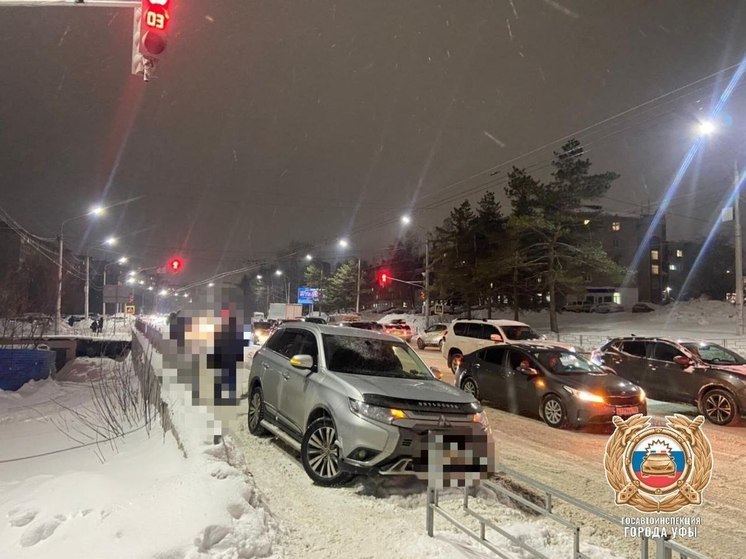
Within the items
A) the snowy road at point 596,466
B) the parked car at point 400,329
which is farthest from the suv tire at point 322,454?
the parked car at point 400,329

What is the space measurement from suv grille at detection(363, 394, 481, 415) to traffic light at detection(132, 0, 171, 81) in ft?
15.2

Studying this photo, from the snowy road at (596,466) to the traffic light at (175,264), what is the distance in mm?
17302

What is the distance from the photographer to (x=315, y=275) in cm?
9962

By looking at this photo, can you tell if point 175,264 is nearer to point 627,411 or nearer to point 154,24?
point 154,24

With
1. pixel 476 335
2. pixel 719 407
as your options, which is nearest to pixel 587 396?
pixel 719 407

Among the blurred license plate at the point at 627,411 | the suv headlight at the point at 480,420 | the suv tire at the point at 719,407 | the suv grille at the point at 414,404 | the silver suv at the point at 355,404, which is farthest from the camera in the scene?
the suv tire at the point at 719,407

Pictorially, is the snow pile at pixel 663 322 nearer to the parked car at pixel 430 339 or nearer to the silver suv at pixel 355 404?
the parked car at pixel 430 339

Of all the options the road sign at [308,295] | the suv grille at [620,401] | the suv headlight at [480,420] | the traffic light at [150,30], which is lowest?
the suv grille at [620,401]

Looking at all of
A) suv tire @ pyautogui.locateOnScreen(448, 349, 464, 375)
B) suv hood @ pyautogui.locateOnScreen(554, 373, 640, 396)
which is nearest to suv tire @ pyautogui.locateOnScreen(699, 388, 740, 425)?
suv hood @ pyautogui.locateOnScreen(554, 373, 640, 396)

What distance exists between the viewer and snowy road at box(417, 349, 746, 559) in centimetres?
510

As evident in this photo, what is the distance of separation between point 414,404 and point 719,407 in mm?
8374

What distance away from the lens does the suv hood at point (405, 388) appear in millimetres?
5652

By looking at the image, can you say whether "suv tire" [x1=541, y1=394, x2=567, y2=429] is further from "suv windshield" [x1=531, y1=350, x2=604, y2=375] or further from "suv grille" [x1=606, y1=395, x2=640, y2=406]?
"suv grille" [x1=606, y1=395, x2=640, y2=406]

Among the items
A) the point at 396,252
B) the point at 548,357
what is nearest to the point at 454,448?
the point at 548,357
